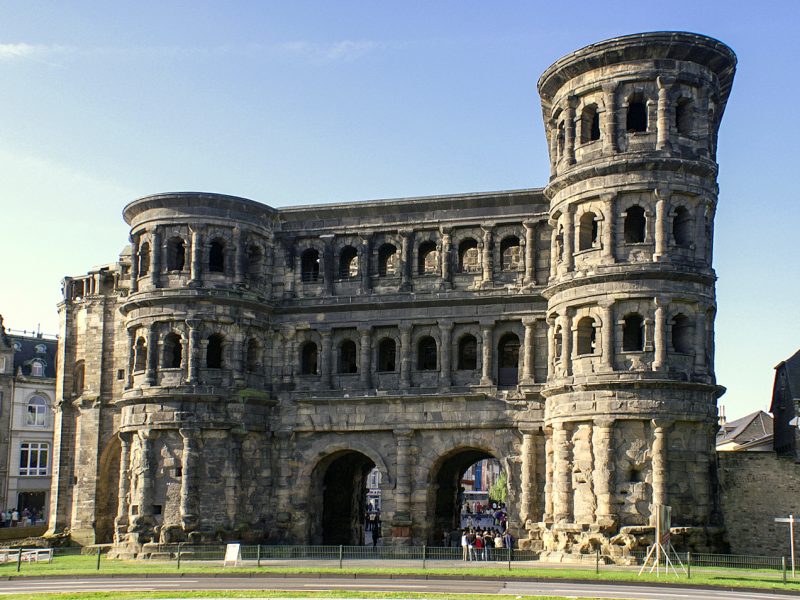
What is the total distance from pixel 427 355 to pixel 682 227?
12692 millimetres

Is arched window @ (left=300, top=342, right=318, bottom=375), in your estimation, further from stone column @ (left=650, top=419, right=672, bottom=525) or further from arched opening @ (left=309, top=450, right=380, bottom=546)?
stone column @ (left=650, top=419, right=672, bottom=525)

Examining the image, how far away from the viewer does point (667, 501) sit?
127 ft

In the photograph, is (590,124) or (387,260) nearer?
(590,124)

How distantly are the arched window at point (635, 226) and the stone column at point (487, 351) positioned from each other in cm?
685

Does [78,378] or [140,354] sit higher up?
[140,354]

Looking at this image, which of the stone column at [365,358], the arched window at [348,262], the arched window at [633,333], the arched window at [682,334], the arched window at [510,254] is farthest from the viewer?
the arched window at [348,262]

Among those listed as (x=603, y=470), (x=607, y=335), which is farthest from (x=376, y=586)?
(x=607, y=335)

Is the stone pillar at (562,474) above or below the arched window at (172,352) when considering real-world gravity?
below

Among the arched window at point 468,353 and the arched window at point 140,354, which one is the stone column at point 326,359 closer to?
the arched window at point 468,353

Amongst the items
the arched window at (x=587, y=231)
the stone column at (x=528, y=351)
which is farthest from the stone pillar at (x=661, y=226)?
the stone column at (x=528, y=351)

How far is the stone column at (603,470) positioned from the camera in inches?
1533

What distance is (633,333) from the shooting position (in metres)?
41.4

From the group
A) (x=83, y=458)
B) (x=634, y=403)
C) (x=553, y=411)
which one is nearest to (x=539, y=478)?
(x=553, y=411)

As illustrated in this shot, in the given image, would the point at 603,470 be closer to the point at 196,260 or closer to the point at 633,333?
the point at 633,333
